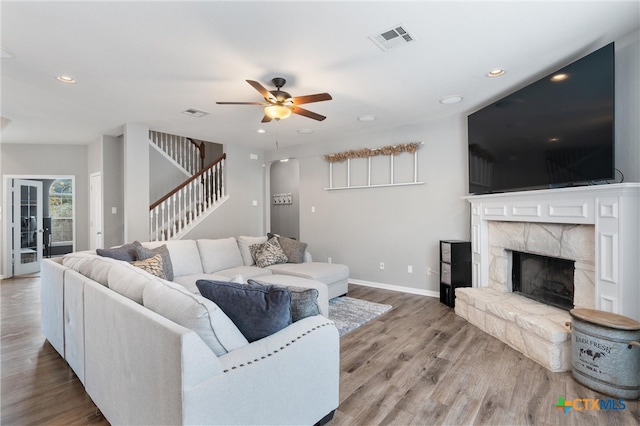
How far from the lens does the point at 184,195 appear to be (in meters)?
5.56

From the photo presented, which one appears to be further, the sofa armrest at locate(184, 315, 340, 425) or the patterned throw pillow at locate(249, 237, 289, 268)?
the patterned throw pillow at locate(249, 237, 289, 268)

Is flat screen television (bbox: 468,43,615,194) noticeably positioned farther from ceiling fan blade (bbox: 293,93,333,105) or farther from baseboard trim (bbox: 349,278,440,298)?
ceiling fan blade (bbox: 293,93,333,105)

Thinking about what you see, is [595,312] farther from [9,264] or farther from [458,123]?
[9,264]

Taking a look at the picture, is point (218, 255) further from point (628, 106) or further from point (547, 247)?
point (628, 106)

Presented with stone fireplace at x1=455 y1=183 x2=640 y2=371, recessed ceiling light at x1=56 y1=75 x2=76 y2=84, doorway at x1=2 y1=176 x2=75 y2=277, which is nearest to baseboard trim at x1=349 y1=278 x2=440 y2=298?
stone fireplace at x1=455 y1=183 x2=640 y2=371

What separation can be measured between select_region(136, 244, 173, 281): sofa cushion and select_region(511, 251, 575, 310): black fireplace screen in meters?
3.99

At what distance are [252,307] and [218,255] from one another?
9.56 ft

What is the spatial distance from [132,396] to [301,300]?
3.14 feet

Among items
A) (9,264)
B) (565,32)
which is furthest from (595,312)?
(9,264)

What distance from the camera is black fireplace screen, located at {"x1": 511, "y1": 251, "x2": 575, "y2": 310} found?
2959mm

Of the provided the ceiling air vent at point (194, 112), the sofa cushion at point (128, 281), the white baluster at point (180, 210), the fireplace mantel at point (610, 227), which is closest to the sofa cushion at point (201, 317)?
the sofa cushion at point (128, 281)

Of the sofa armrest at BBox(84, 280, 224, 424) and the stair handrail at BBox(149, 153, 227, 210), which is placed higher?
the stair handrail at BBox(149, 153, 227, 210)

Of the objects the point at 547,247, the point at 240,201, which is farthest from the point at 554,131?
the point at 240,201

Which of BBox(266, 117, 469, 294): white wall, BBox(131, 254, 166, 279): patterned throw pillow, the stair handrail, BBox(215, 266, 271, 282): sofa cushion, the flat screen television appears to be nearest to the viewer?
the flat screen television
